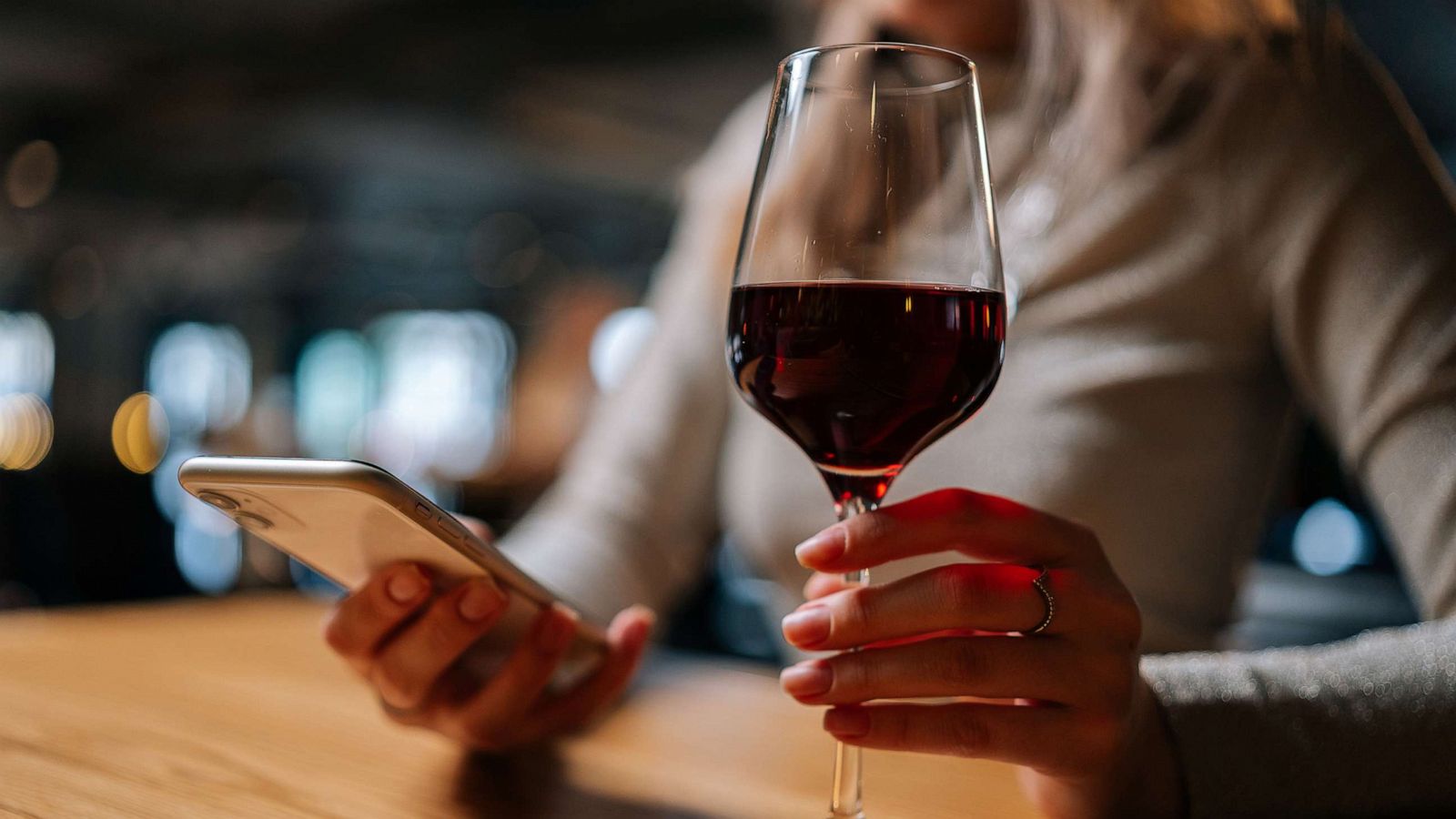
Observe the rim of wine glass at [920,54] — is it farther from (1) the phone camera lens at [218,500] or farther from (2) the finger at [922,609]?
(1) the phone camera lens at [218,500]

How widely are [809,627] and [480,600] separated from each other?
196 millimetres

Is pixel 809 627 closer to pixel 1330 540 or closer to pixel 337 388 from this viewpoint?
pixel 1330 540

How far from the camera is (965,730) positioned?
19.3 inches

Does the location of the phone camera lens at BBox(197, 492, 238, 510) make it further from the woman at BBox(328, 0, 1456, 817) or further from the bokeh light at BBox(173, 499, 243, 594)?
the bokeh light at BBox(173, 499, 243, 594)

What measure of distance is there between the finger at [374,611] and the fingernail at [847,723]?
8.8 inches

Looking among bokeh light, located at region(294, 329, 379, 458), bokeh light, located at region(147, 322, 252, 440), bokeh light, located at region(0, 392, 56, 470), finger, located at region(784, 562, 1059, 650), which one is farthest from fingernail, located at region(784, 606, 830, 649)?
bokeh light, located at region(294, 329, 379, 458)

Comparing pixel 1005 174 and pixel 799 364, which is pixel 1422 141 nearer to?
pixel 1005 174

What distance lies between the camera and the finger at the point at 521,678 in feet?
2.13

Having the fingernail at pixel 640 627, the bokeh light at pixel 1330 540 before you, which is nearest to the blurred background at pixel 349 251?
the bokeh light at pixel 1330 540

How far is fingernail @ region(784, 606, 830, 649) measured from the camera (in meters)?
0.48

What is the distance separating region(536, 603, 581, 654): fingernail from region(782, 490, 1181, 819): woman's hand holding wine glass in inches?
7.8

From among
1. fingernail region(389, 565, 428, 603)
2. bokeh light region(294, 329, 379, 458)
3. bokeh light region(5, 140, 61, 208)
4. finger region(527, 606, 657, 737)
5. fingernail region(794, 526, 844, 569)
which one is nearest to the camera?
fingernail region(794, 526, 844, 569)

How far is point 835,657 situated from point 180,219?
919 centimetres

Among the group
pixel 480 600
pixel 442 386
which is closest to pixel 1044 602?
pixel 480 600
